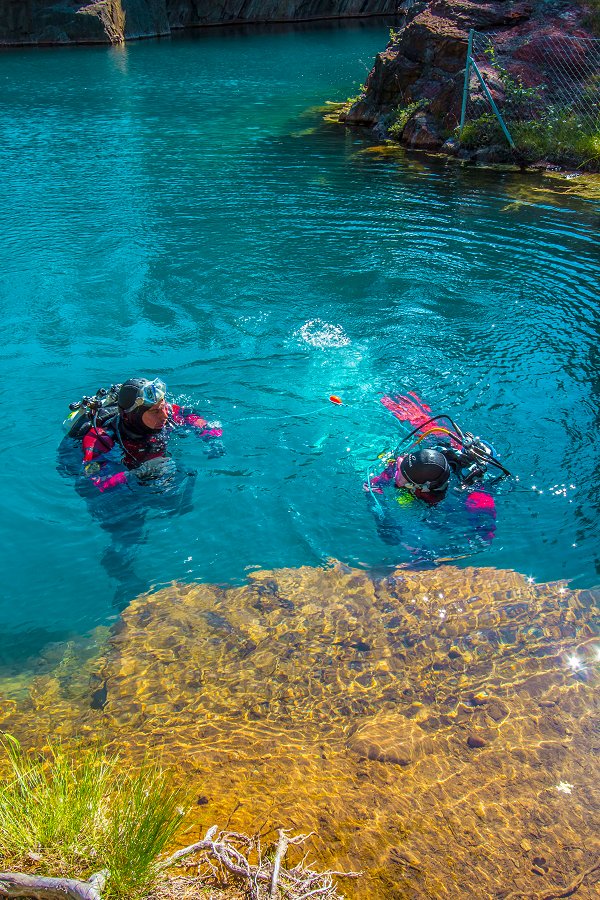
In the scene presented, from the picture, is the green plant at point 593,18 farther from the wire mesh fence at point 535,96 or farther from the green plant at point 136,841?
the green plant at point 136,841

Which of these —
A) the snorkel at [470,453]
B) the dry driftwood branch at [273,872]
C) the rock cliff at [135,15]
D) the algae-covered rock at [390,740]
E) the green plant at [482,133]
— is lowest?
the algae-covered rock at [390,740]

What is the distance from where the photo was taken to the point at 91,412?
6438 mm

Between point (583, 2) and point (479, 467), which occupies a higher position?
point (583, 2)

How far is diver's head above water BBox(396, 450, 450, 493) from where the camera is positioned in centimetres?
557

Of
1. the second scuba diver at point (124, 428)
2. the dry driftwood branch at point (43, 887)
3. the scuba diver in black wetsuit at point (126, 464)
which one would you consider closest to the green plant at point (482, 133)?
the scuba diver in black wetsuit at point (126, 464)

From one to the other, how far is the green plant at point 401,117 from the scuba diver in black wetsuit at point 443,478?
14.7 metres

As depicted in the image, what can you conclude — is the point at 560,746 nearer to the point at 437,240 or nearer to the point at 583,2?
the point at 437,240

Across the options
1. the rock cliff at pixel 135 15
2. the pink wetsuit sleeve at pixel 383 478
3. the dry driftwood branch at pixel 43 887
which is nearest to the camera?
the dry driftwood branch at pixel 43 887

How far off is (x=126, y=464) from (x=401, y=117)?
52.6ft

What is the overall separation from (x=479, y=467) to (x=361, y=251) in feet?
21.7

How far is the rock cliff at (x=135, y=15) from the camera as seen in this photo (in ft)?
111

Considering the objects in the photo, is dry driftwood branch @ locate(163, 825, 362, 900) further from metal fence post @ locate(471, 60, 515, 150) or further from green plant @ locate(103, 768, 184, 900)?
metal fence post @ locate(471, 60, 515, 150)

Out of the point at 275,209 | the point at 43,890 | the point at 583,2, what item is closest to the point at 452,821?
the point at 43,890

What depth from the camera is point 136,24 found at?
37594mm
